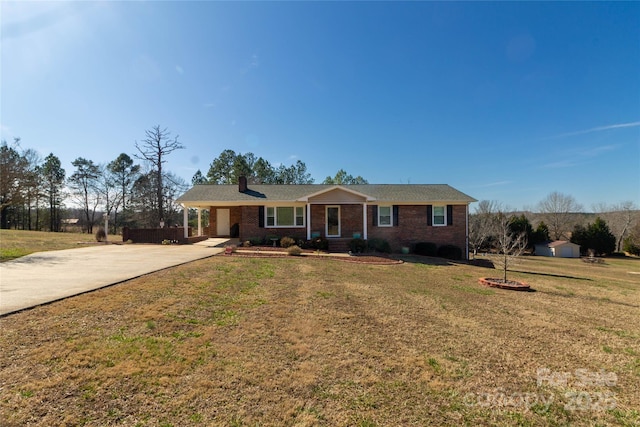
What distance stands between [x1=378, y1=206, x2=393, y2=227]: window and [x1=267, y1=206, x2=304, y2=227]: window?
526 centimetres

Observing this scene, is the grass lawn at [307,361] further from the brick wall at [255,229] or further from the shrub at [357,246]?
the brick wall at [255,229]

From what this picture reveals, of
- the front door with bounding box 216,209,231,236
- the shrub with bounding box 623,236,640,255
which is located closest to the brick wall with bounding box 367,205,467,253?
the front door with bounding box 216,209,231,236

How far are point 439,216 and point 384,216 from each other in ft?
12.3

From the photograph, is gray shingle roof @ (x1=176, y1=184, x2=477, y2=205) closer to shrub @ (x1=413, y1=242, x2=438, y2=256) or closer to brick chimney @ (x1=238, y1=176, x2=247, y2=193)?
brick chimney @ (x1=238, y1=176, x2=247, y2=193)

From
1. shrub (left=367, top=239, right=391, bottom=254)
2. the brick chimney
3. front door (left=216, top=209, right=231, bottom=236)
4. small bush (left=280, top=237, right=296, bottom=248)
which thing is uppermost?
the brick chimney

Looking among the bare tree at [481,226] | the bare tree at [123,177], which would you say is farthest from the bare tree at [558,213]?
the bare tree at [123,177]

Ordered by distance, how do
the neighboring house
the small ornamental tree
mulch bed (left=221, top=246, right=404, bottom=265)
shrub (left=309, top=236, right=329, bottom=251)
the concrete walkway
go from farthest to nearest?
the small ornamental tree, the neighboring house, shrub (left=309, top=236, right=329, bottom=251), mulch bed (left=221, top=246, right=404, bottom=265), the concrete walkway

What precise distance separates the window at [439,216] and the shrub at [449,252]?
191cm

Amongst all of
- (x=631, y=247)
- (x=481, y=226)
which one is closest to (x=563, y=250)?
(x=631, y=247)

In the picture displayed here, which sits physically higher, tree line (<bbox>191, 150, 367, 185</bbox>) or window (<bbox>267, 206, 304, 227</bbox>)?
tree line (<bbox>191, 150, 367, 185</bbox>)

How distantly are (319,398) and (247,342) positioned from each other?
1.65 m

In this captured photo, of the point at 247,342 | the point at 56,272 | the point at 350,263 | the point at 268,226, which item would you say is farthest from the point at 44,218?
the point at 247,342

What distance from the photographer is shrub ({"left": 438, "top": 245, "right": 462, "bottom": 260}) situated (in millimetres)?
17094

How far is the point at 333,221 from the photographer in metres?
18.7
